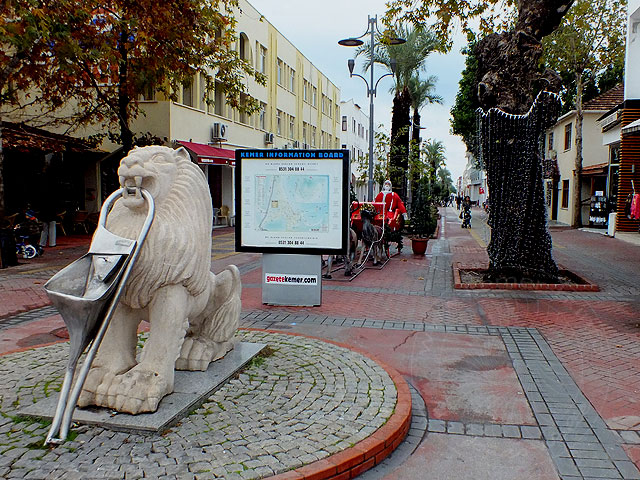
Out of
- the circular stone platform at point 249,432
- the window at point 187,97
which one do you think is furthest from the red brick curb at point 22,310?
the window at point 187,97

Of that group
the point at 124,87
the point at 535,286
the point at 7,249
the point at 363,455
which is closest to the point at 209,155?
the point at 124,87

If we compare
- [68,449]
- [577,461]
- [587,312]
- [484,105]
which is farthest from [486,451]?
[484,105]

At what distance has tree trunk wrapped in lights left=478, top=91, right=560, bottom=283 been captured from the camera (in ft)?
31.3

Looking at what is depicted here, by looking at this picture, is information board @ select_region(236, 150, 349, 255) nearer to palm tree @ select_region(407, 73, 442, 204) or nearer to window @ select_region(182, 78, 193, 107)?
window @ select_region(182, 78, 193, 107)

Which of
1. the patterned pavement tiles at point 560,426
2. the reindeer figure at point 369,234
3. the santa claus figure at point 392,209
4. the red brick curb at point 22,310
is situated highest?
the santa claus figure at point 392,209

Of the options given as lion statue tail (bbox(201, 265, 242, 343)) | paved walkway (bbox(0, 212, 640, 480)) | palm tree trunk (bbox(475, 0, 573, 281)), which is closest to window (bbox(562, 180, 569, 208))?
paved walkway (bbox(0, 212, 640, 480))

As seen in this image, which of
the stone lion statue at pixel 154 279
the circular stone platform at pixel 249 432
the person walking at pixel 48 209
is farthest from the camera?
the person walking at pixel 48 209

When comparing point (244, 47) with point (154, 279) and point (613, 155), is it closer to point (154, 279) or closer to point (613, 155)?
point (613, 155)

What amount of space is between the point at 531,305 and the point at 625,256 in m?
7.43

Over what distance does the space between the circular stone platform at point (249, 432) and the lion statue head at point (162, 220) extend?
3.00 feet

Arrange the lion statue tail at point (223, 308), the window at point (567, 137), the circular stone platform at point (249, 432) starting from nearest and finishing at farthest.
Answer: the circular stone platform at point (249, 432)
the lion statue tail at point (223, 308)
the window at point (567, 137)

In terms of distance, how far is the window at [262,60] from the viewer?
2831cm

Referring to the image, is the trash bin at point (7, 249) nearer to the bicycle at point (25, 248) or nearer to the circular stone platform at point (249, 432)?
the bicycle at point (25, 248)

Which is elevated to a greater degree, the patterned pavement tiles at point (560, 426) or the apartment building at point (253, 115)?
the apartment building at point (253, 115)
